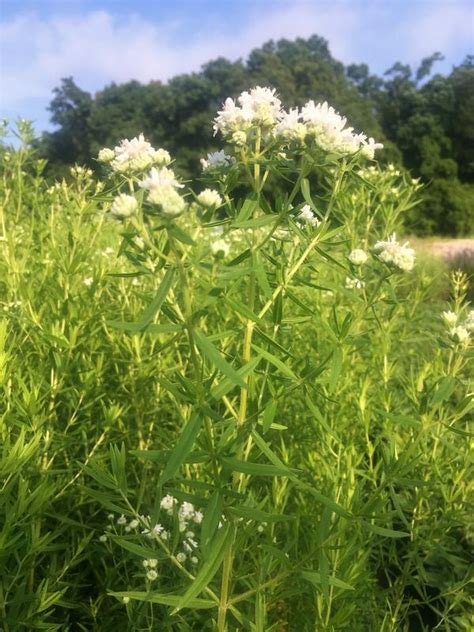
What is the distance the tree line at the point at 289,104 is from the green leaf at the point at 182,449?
2243 centimetres

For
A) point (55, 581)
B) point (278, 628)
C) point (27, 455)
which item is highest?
point (27, 455)

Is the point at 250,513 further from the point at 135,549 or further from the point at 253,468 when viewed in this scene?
the point at 135,549

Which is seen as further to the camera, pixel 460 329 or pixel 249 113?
pixel 460 329

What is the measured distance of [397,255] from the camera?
125cm

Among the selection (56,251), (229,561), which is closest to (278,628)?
(229,561)

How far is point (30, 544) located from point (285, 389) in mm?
767

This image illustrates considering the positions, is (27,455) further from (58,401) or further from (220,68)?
(220,68)

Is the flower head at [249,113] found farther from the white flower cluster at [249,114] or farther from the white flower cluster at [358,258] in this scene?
the white flower cluster at [358,258]

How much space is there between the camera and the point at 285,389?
118 centimetres

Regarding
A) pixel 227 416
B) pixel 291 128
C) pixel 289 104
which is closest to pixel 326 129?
pixel 291 128

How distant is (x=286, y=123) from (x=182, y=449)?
2.22 ft

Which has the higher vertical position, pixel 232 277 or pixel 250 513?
pixel 232 277

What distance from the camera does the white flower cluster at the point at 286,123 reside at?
1.17 m

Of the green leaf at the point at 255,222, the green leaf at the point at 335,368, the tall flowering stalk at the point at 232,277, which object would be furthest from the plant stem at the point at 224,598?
the green leaf at the point at 255,222
